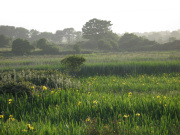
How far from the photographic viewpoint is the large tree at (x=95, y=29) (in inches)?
2418

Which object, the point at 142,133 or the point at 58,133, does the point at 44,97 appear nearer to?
the point at 58,133

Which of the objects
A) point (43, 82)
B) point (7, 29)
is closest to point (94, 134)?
point (43, 82)

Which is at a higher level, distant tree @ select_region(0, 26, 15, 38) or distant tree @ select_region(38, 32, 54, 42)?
distant tree @ select_region(0, 26, 15, 38)

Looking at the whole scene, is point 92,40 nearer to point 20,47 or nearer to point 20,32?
point 20,47

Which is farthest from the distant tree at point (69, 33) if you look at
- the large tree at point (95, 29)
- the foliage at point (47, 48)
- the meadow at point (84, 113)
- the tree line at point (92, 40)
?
the meadow at point (84, 113)

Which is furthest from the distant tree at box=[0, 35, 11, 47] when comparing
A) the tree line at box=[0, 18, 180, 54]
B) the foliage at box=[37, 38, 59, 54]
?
the foliage at box=[37, 38, 59, 54]

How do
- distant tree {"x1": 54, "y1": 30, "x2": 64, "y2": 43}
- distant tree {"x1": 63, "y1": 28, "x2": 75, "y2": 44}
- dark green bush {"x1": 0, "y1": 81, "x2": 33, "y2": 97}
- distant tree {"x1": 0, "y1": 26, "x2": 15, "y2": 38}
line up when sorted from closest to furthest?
dark green bush {"x1": 0, "y1": 81, "x2": 33, "y2": 97}, distant tree {"x1": 0, "y1": 26, "x2": 15, "y2": 38}, distant tree {"x1": 63, "y1": 28, "x2": 75, "y2": 44}, distant tree {"x1": 54, "y1": 30, "x2": 64, "y2": 43}

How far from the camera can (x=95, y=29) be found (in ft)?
202

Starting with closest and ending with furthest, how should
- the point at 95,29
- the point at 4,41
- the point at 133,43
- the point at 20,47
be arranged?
the point at 20,47, the point at 133,43, the point at 4,41, the point at 95,29

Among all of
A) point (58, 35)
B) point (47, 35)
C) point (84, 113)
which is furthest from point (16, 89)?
point (58, 35)

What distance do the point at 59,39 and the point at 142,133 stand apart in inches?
3740

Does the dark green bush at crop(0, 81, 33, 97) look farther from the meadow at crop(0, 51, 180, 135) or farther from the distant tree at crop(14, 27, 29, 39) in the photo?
the distant tree at crop(14, 27, 29, 39)

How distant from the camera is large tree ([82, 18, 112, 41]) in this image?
61406 mm

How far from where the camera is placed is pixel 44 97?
5.73m
